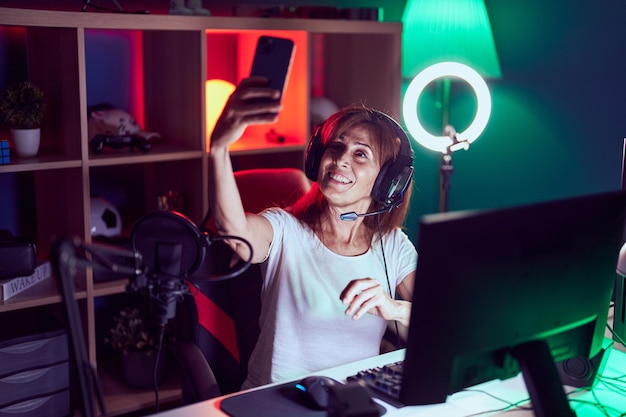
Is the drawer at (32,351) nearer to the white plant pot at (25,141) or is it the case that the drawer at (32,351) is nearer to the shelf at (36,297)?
the shelf at (36,297)

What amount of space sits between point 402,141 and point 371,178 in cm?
12

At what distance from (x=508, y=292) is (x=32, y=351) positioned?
5.76 feet

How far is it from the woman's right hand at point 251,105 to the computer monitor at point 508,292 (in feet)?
1.34

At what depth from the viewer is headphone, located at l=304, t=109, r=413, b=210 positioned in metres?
1.79

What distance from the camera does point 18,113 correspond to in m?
2.37

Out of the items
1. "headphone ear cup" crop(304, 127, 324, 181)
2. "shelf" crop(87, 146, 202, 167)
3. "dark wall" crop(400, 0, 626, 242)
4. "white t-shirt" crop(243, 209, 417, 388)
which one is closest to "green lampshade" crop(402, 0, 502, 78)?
"dark wall" crop(400, 0, 626, 242)

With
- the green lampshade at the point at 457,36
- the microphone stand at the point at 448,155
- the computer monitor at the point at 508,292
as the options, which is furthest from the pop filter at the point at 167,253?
the green lampshade at the point at 457,36

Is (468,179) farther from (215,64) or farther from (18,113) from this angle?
(18,113)

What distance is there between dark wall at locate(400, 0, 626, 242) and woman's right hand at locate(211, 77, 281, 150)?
1.94 m

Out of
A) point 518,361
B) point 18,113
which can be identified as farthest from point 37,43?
point 518,361

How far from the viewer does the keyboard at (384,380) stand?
4.86 ft

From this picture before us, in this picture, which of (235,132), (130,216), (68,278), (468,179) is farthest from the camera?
(468,179)

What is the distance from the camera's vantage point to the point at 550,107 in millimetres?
3086

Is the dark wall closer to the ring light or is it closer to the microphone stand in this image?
the microphone stand
